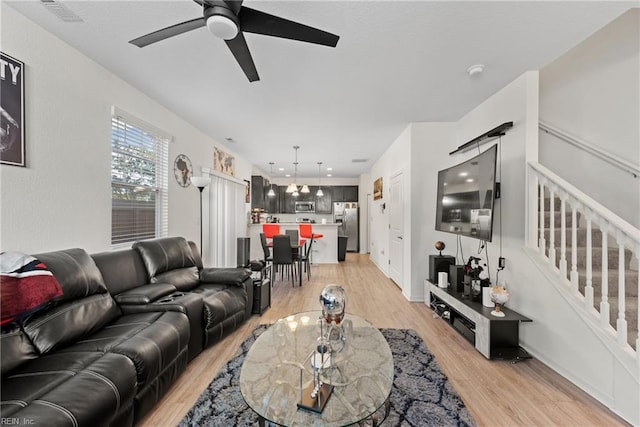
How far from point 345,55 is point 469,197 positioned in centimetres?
194

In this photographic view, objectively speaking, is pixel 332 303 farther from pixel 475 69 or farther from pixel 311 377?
pixel 475 69

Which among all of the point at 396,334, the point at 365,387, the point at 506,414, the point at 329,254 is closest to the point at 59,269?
the point at 365,387

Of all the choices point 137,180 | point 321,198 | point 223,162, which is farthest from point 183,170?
point 321,198

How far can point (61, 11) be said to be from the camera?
1.74m

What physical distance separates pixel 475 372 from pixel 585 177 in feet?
8.01

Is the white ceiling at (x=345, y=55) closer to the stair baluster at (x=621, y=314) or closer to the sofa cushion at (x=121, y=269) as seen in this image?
the stair baluster at (x=621, y=314)

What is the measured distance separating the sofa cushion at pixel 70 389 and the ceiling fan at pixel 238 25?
1843 mm

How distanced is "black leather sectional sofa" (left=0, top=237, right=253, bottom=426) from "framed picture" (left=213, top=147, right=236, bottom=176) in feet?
7.58

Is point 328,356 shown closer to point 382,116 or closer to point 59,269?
point 59,269

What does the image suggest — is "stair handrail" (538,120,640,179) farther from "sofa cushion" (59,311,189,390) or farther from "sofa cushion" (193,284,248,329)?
"sofa cushion" (59,311,189,390)

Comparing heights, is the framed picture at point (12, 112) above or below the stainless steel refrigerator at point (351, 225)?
above

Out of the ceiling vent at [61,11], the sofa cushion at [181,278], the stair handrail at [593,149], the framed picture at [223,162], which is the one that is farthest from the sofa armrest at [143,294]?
the stair handrail at [593,149]

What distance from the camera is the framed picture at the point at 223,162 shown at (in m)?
4.74

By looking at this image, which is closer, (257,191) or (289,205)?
(257,191)
